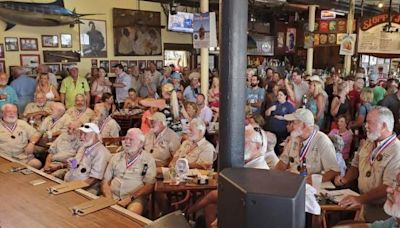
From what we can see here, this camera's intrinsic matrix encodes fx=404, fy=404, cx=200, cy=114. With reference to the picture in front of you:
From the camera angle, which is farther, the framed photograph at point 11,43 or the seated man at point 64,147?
the framed photograph at point 11,43

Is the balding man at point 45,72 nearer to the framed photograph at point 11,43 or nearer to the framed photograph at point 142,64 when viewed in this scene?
the framed photograph at point 11,43

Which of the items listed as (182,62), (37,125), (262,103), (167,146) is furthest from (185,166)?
(182,62)

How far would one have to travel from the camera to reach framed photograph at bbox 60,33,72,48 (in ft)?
30.1

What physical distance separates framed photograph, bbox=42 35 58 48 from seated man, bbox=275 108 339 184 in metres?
6.82

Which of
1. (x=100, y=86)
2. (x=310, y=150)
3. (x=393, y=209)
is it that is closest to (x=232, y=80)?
(x=393, y=209)

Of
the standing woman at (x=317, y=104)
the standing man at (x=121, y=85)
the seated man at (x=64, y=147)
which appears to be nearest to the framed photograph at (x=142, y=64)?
the standing man at (x=121, y=85)

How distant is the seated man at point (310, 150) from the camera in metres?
3.61

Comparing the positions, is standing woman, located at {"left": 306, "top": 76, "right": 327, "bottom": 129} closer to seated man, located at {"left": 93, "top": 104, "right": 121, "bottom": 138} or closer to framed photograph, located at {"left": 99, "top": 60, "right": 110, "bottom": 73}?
seated man, located at {"left": 93, "top": 104, "right": 121, "bottom": 138}

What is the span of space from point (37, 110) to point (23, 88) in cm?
120

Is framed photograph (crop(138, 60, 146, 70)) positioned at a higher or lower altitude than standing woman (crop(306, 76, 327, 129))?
higher

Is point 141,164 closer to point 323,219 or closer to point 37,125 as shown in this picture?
point 323,219

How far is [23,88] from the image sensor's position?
752cm

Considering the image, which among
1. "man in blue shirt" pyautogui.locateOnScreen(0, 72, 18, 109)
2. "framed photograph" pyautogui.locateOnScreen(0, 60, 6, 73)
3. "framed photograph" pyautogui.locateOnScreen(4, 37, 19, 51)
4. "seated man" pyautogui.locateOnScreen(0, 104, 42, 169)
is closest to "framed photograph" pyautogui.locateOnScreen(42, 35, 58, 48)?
"framed photograph" pyautogui.locateOnScreen(4, 37, 19, 51)

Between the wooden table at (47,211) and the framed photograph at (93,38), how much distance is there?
662 centimetres
